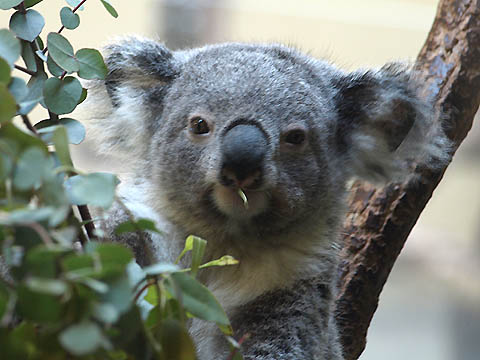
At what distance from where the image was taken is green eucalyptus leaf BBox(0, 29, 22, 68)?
3.10 ft

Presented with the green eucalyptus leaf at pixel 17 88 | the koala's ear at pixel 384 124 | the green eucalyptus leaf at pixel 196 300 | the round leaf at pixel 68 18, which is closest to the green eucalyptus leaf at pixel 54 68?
the round leaf at pixel 68 18

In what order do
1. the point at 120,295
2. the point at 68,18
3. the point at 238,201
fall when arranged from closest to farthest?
the point at 120,295 → the point at 68,18 → the point at 238,201

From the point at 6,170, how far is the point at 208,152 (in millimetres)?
1038

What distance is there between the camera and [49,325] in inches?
28.6

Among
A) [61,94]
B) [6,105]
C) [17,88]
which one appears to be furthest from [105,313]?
[61,94]

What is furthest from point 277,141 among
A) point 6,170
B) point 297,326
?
point 6,170

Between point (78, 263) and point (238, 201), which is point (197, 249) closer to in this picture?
point (78, 263)

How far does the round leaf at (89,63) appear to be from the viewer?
51.6 inches

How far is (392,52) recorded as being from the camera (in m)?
7.86

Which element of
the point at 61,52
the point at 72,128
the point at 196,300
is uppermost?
the point at 61,52

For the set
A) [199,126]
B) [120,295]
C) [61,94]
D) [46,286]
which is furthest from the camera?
[199,126]

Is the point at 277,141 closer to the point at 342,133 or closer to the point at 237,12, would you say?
the point at 342,133

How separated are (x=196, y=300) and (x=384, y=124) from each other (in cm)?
141

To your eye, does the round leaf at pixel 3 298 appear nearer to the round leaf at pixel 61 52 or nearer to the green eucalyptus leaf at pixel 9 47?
the green eucalyptus leaf at pixel 9 47
